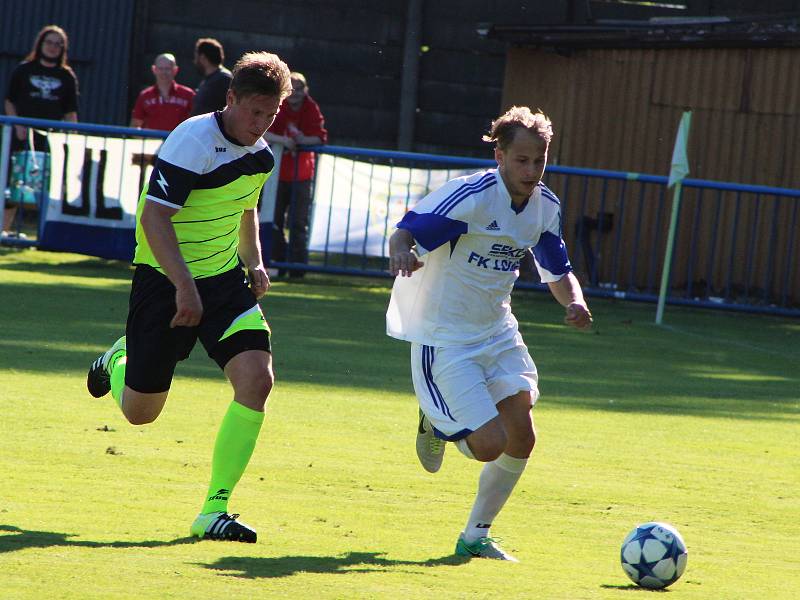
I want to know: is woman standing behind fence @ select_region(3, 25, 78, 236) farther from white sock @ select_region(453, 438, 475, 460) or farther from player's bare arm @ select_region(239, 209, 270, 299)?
white sock @ select_region(453, 438, 475, 460)

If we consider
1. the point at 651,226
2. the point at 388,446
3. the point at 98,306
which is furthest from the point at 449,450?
the point at 651,226

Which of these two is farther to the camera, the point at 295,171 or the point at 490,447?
the point at 295,171

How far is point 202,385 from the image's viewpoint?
920 cm

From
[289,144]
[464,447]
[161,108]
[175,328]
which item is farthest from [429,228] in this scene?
[161,108]

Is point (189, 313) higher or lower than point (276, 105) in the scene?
lower

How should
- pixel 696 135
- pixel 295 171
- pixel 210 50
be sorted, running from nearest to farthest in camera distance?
pixel 210 50, pixel 295 171, pixel 696 135

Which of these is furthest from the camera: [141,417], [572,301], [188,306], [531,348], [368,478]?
[531,348]

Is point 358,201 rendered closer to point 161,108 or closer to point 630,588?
point 161,108

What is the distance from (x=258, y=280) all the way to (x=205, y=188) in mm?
577

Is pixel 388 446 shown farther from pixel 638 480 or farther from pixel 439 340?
pixel 439 340

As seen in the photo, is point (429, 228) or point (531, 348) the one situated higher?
point (429, 228)

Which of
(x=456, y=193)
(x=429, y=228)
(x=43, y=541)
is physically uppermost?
(x=456, y=193)

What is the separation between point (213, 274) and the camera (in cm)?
597

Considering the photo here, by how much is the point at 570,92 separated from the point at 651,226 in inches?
83.2
